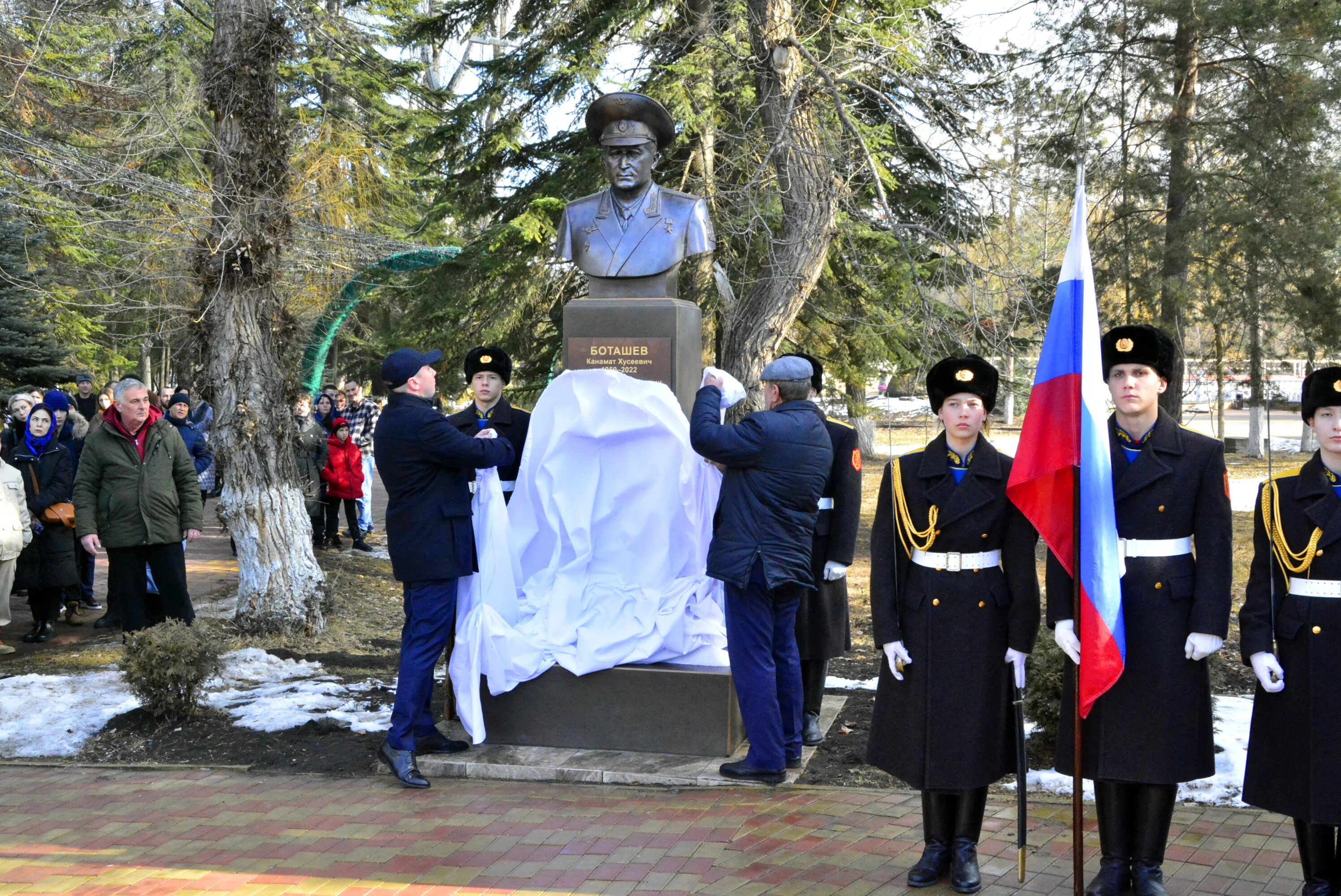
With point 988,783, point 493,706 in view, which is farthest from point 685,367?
point 988,783

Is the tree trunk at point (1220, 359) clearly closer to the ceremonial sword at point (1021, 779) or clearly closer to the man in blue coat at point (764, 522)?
the man in blue coat at point (764, 522)

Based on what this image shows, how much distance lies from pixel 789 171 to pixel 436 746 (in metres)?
6.01

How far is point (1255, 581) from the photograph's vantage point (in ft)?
12.9

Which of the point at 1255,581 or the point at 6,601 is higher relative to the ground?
the point at 1255,581

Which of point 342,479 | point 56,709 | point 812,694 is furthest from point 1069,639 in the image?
point 342,479

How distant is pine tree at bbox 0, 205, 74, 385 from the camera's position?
627 inches

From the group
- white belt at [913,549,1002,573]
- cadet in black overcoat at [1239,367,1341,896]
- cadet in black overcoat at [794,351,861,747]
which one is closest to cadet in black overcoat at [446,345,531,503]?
cadet in black overcoat at [794,351,861,747]

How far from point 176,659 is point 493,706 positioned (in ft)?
5.88

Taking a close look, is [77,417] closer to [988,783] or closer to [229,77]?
[229,77]

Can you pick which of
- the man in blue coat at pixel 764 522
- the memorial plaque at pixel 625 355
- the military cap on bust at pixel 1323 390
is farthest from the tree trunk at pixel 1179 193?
the military cap on bust at pixel 1323 390

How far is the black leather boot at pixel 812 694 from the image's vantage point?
6059mm

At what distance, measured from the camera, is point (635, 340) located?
6270 millimetres

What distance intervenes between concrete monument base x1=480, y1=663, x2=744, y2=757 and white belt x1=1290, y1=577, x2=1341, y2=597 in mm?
2532

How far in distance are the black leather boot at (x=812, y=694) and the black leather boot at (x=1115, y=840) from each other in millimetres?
2098
